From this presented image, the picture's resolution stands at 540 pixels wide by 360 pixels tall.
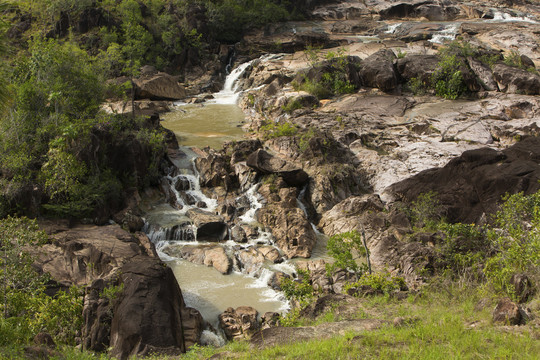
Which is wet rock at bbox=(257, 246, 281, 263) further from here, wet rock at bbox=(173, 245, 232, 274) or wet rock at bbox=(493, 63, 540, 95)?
wet rock at bbox=(493, 63, 540, 95)

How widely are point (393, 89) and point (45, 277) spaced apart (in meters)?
27.5

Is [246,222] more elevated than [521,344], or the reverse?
[521,344]

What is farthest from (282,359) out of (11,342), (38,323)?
(38,323)

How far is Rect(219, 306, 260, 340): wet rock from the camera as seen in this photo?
43.4 feet

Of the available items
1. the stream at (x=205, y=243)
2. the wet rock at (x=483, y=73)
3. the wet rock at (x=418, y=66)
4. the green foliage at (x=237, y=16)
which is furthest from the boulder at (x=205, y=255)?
the green foliage at (x=237, y=16)

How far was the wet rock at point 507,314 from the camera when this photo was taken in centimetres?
804

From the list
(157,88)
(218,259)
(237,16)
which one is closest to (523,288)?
(218,259)

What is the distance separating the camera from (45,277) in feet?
36.1

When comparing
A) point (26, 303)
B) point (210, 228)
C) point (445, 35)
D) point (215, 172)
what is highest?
point (445, 35)

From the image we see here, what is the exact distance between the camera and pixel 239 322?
13625 mm

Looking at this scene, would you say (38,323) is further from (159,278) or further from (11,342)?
(159,278)

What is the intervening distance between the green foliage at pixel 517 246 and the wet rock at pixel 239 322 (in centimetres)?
710

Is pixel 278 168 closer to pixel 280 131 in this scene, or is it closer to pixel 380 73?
pixel 280 131

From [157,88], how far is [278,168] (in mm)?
19538
